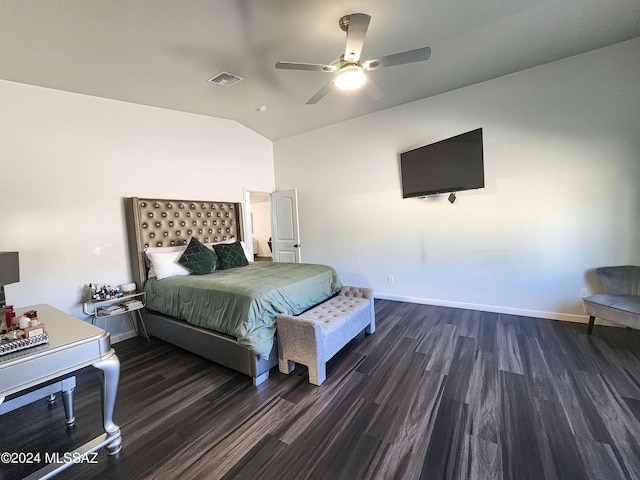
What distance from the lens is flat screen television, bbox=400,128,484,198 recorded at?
333cm

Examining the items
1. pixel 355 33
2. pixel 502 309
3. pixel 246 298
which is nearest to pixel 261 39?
pixel 355 33

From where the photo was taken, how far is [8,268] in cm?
172

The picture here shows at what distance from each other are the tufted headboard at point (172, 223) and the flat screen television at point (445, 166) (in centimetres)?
298

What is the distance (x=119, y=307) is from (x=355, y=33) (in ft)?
12.1

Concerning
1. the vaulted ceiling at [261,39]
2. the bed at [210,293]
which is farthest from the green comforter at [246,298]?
the vaulted ceiling at [261,39]

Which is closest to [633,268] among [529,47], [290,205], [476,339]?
[476,339]

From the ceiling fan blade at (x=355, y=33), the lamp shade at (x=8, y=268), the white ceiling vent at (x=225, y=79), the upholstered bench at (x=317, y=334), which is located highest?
the white ceiling vent at (x=225, y=79)

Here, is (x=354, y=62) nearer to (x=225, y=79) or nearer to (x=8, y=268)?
(x=225, y=79)

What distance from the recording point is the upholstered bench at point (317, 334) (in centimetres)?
220

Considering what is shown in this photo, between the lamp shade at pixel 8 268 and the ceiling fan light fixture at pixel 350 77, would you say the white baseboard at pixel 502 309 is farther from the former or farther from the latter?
the lamp shade at pixel 8 268

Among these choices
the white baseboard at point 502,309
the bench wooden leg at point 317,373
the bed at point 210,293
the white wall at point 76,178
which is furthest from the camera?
the white baseboard at point 502,309

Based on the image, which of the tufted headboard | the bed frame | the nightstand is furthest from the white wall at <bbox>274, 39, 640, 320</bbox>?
the nightstand

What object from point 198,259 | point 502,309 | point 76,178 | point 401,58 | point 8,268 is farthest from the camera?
point 502,309

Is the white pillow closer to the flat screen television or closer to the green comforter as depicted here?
the green comforter
